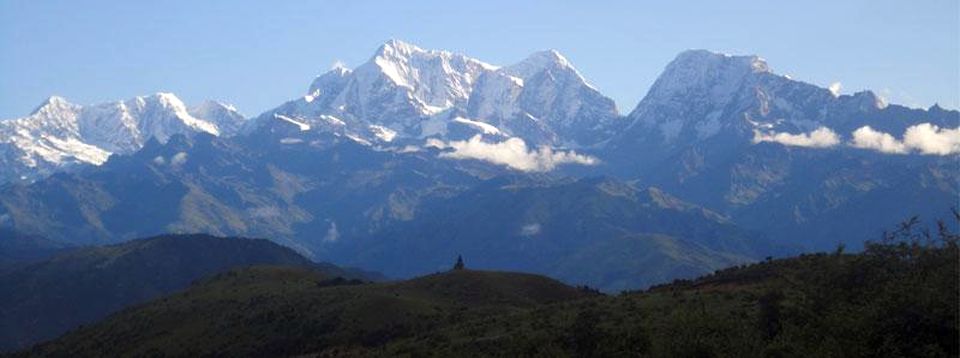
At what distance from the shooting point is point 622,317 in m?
116

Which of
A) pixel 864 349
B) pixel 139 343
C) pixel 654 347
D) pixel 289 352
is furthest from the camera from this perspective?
pixel 139 343

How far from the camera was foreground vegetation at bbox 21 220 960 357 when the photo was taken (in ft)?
262

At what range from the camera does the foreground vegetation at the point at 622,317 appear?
79.8 meters

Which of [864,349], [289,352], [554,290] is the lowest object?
[864,349]

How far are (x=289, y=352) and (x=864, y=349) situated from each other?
331ft

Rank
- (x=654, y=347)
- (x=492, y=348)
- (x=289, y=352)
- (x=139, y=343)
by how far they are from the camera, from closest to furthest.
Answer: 1. (x=654, y=347)
2. (x=492, y=348)
3. (x=289, y=352)
4. (x=139, y=343)

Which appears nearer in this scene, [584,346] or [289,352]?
[584,346]

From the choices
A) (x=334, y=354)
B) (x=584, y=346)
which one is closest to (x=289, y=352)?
(x=334, y=354)

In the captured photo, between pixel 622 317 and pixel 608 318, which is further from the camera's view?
pixel 608 318

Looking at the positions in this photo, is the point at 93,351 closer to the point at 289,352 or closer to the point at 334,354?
the point at 289,352

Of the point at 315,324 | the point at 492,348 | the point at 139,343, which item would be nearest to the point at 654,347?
the point at 492,348

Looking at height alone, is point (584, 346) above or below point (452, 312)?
below

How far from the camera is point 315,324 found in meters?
167

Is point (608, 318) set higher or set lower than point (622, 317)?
higher
